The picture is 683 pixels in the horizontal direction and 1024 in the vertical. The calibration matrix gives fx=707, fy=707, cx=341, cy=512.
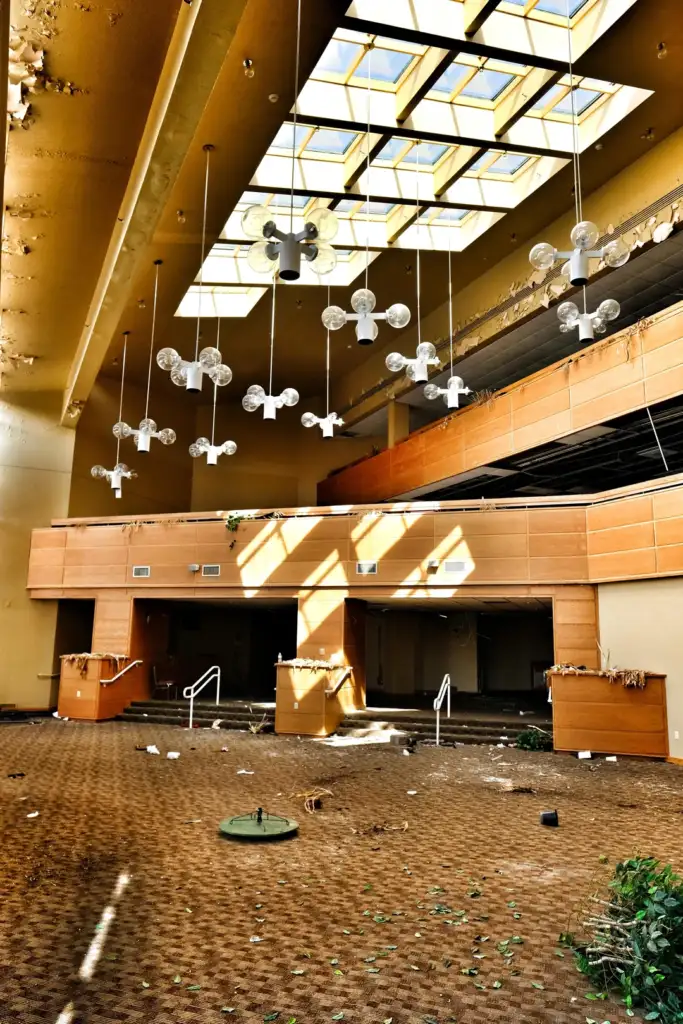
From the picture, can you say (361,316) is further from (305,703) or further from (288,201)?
(305,703)

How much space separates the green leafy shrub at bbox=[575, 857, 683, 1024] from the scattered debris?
345cm

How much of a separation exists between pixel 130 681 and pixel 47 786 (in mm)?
7193

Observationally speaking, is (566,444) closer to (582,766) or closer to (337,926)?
(582,766)

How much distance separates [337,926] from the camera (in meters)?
4.03

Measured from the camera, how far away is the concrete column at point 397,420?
17875 millimetres

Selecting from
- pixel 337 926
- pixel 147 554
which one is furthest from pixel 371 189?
pixel 337 926

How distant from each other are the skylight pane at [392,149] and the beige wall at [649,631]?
762 centimetres

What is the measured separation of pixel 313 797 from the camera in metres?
7.12

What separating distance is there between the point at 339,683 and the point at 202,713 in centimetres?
321

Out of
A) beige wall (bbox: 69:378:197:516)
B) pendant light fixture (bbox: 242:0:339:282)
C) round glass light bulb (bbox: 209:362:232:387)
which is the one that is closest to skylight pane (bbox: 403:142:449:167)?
round glass light bulb (bbox: 209:362:232:387)

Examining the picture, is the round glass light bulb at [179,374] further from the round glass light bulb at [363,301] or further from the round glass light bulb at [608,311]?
the round glass light bulb at [608,311]

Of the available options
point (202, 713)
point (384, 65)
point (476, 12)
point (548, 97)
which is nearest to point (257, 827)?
point (202, 713)

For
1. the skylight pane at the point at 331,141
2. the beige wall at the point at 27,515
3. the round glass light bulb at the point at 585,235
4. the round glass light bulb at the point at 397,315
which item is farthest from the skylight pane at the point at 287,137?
the beige wall at the point at 27,515

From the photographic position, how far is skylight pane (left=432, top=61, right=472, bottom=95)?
9289 mm
